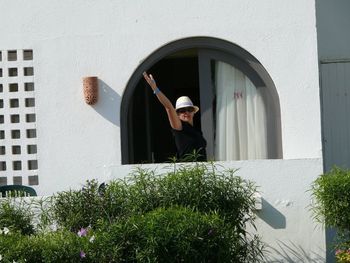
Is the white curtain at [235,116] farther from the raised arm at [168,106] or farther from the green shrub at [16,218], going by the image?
the green shrub at [16,218]

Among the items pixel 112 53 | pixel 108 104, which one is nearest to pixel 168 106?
pixel 108 104

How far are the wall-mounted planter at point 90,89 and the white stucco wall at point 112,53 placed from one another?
79 mm

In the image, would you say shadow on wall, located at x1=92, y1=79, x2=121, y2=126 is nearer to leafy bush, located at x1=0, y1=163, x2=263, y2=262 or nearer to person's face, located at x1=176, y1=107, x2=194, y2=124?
person's face, located at x1=176, y1=107, x2=194, y2=124

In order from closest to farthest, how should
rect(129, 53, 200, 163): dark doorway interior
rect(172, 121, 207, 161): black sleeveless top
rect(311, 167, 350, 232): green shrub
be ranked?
1. rect(311, 167, 350, 232): green shrub
2. rect(172, 121, 207, 161): black sleeveless top
3. rect(129, 53, 200, 163): dark doorway interior

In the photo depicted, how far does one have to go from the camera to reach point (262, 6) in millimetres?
8461

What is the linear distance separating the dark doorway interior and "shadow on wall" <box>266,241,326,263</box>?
195 centimetres

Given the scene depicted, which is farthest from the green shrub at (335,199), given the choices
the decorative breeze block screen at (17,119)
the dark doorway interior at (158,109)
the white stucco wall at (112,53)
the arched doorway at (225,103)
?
the decorative breeze block screen at (17,119)

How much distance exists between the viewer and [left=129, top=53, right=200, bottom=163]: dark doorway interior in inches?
363

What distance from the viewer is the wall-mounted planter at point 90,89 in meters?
8.48

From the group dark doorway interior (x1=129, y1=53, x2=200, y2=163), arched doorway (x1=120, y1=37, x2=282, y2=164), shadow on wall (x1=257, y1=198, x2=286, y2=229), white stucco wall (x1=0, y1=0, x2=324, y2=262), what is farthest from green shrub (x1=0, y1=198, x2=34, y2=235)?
shadow on wall (x1=257, y1=198, x2=286, y2=229)

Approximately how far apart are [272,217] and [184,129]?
124 centimetres

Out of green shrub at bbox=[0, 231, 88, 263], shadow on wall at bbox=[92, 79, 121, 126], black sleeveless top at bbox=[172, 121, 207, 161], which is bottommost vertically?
green shrub at bbox=[0, 231, 88, 263]

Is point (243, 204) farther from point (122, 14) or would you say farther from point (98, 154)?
point (122, 14)

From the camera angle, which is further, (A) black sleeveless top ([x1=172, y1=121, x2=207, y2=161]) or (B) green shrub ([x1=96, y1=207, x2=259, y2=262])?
(A) black sleeveless top ([x1=172, y1=121, x2=207, y2=161])
